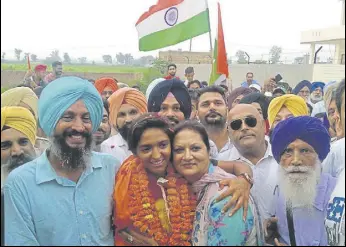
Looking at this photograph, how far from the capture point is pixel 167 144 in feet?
7.02

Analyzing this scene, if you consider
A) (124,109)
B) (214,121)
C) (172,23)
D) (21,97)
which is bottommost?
(214,121)

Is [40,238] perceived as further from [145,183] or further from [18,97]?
[18,97]

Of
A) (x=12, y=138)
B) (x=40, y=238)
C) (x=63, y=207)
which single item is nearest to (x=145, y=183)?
(x=63, y=207)

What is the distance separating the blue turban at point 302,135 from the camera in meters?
2.34

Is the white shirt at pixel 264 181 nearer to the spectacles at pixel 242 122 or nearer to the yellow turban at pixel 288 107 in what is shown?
the spectacles at pixel 242 122

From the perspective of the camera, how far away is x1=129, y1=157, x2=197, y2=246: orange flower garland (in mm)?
1915

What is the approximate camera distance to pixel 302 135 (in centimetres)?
234

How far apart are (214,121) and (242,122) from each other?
0.57 m

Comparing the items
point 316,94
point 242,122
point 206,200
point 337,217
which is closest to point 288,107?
point 242,122

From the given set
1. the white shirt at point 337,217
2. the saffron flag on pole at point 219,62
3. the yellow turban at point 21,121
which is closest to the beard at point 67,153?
the yellow turban at point 21,121

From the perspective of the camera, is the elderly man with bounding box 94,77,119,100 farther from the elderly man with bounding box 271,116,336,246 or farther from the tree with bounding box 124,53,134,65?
the elderly man with bounding box 271,116,336,246

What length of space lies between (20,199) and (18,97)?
1.52 meters

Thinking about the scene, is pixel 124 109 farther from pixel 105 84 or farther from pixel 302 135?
pixel 105 84

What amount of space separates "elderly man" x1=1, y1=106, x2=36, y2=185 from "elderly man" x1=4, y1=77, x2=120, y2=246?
197 millimetres
